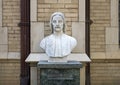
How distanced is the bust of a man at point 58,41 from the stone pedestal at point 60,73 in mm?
383

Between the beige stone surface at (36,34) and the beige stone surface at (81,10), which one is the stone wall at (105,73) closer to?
the beige stone surface at (81,10)

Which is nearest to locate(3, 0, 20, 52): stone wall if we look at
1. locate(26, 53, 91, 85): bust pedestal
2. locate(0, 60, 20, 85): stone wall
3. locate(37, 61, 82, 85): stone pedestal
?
locate(0, 60, 20, 85): stone wall

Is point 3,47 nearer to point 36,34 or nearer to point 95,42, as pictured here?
point 36,34

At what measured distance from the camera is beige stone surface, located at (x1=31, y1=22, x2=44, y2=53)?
709 cm

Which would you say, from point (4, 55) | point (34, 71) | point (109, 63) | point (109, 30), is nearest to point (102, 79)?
point (109, 63)

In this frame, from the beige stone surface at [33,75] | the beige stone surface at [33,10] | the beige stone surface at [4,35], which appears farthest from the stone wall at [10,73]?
the beige stone surface at [33,10]

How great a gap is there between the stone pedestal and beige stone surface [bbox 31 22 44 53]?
955mm

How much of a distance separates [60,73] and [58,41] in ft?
2.32

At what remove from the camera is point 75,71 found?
6223mm

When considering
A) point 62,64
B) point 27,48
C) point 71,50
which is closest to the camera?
point 62,64

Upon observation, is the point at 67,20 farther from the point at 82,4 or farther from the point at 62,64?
the point at 62,64

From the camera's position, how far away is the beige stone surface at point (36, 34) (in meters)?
7.09

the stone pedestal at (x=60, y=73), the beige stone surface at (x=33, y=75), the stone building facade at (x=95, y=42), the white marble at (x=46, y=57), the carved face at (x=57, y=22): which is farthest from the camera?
the stone building facade at (x=95, y=42)

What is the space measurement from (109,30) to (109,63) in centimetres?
77
